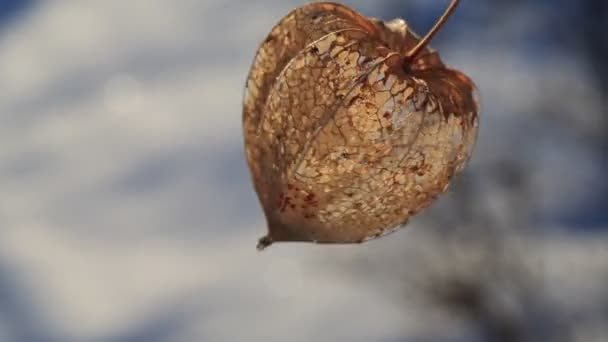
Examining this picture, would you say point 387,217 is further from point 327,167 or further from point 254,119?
point 254,119

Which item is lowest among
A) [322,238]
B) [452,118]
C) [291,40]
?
[322,238]

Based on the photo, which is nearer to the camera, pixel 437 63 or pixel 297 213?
pixel 297 213

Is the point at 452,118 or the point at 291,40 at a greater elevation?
the point at 291,40

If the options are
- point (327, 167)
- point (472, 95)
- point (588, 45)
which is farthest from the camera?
point (588, 45)

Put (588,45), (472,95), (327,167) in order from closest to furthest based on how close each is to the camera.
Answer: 1. (327,167)
2. (472,95)
3. (588,45)

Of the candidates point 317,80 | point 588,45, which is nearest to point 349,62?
point 317,80
